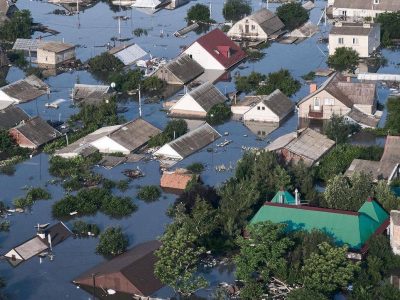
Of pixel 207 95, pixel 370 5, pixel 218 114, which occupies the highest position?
pixel 207 95

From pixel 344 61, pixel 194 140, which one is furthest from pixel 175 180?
pixel 344 61

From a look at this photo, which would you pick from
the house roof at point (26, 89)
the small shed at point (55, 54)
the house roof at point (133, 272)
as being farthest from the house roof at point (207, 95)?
the house roof at point (133, 272)

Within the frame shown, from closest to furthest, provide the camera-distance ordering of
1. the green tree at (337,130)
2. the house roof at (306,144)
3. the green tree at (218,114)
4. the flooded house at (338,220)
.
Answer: the flooded house at (338,220), the house roof at (306,144), the green tree at (337,130), the green tree at (218,114)

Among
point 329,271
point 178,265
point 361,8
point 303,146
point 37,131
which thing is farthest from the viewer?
point 361,8

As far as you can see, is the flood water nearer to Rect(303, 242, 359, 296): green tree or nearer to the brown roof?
the brown roof

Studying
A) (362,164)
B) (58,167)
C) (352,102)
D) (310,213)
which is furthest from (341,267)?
(352,102)

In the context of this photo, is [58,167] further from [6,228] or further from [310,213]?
[310,213]

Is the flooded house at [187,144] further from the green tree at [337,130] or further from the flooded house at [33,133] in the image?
the flooded house at [33,133]

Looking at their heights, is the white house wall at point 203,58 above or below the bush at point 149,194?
below

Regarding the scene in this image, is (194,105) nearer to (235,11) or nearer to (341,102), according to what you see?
(341,102)
